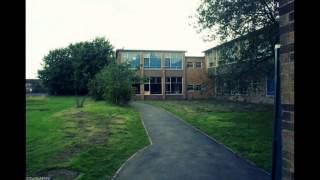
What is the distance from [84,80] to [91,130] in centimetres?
3727

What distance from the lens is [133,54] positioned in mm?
47500

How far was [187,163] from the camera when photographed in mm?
10047

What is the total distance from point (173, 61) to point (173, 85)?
A: 11.9 feet

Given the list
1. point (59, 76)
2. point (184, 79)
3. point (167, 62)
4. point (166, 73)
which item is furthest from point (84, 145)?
point (59, 76)

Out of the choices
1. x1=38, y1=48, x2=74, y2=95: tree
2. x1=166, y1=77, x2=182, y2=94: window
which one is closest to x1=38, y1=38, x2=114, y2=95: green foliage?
x1=38, y1=48, x2=74, y2=95: tree

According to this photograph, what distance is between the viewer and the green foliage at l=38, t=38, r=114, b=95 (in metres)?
55.1

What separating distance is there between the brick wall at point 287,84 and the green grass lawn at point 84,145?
7.05 metres

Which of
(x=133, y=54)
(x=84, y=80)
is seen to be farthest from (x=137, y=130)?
(x=84, y=80)

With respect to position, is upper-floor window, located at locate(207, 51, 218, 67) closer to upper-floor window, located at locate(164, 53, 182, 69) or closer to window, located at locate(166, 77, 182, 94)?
upper-floor window, located at locate(164, 53, 182, 69)

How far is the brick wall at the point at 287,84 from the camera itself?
2.17 meters

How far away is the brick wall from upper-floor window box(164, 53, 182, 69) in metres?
46.1

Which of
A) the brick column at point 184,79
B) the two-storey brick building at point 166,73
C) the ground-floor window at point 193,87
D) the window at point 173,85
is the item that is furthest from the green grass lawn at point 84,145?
the ground-floor window at point 193,87
